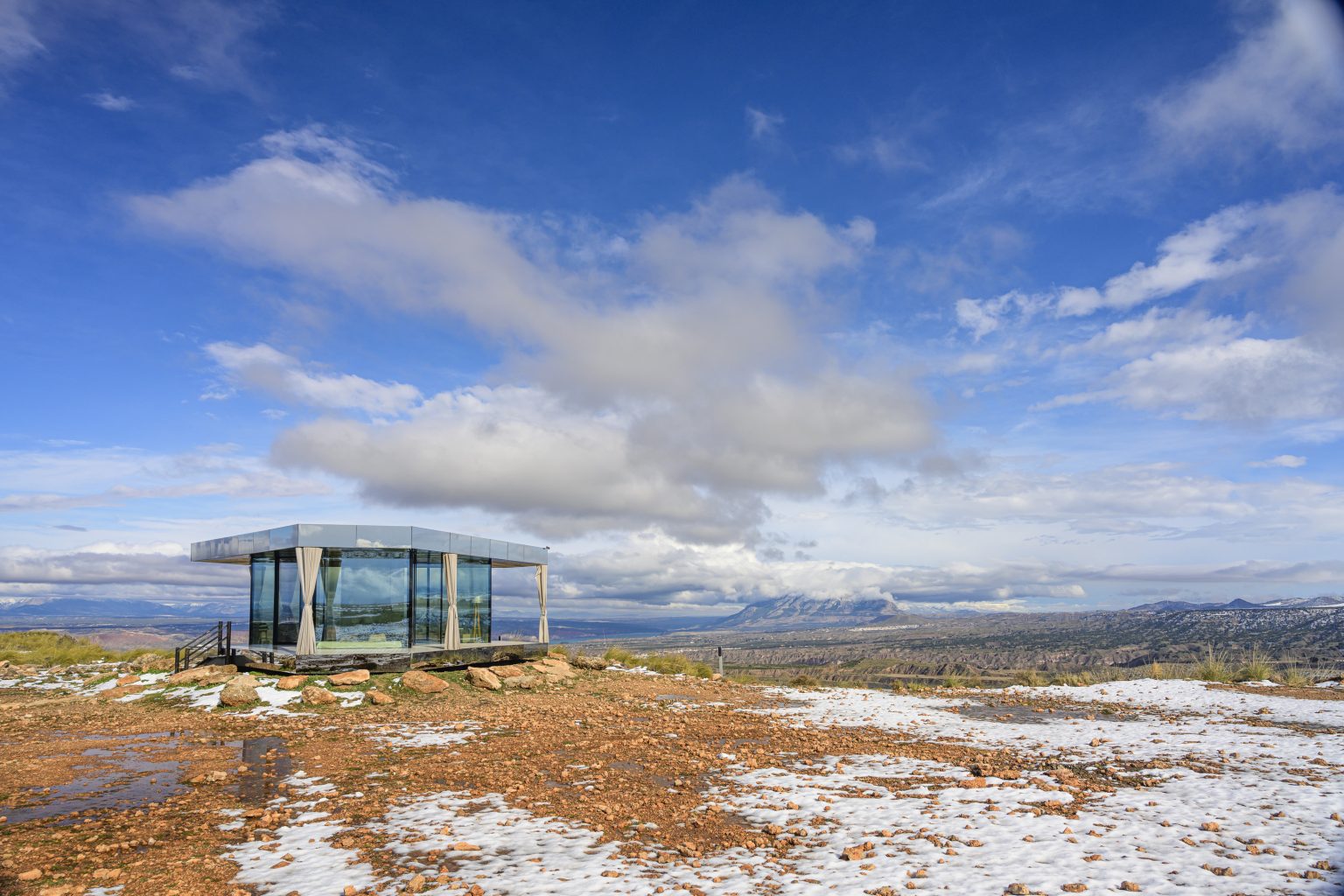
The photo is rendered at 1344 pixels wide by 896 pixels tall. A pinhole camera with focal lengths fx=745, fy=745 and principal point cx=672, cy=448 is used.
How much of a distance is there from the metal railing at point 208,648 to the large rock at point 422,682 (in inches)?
359

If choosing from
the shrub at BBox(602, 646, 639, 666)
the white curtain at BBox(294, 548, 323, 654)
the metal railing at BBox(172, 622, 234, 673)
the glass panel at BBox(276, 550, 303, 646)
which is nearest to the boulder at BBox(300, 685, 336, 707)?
the white curtain at BBox(294, 548, 323, 654)

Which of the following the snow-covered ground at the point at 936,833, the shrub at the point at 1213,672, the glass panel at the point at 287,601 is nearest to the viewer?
the snow-covered ground at the point at 936,833

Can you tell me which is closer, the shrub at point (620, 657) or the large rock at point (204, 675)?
the large rock at point (204, 675)

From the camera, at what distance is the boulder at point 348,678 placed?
71.4 feet

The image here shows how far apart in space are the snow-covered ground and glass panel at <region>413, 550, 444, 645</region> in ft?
53.3

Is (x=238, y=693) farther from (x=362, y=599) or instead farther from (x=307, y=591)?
(x=362, y=599)

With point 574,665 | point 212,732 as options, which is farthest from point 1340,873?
point 574,665

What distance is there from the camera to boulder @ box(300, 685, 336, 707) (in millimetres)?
19953

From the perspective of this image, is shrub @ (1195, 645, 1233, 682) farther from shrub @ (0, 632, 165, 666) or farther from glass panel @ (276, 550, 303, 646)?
shrub @ (0, 632, 165, 666)

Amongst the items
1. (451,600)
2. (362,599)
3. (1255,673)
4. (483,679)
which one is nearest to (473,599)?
(451,600)

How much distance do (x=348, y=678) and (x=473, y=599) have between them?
9.18 meters

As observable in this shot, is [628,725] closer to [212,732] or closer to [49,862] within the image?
[212,732]

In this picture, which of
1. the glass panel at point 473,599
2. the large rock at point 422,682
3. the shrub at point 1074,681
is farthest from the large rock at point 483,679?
the shrub at point 1074,681

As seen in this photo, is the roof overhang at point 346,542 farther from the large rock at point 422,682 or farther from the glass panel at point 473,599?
the large rock at point 422,682
